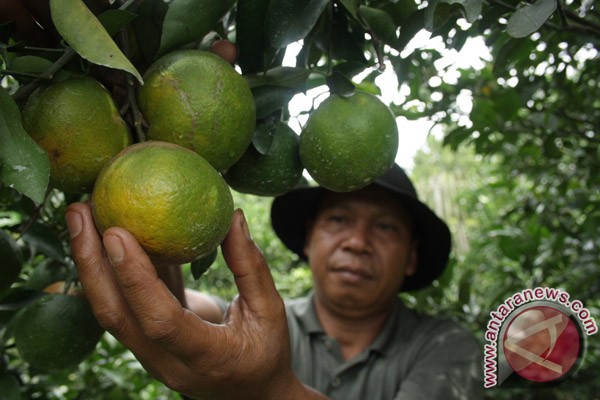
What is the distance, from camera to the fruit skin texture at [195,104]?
2.65 ft

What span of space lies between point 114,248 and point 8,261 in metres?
0.47

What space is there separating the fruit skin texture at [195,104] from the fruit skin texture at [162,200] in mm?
55

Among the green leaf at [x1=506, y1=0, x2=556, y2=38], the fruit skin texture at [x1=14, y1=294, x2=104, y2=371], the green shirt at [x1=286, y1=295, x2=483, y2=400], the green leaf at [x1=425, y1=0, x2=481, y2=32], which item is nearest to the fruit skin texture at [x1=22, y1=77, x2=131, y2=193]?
the fruit skin texture at [x1=14, y1=294, x2=104, y2=371]

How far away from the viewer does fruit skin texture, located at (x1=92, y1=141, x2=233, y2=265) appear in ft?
2.35

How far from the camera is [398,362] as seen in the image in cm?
190

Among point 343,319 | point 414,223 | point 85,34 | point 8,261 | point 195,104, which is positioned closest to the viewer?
point 85,34

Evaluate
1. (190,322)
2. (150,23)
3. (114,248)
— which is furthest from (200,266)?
(150,23)

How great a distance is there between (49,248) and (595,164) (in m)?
1.81

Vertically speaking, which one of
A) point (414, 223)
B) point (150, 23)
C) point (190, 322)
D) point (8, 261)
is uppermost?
point (150, 23)

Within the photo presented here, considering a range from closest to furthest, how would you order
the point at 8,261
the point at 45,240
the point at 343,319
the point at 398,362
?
the point at 8,261 < the point at 45,240 < the point at 398,362 < the point at 343,319

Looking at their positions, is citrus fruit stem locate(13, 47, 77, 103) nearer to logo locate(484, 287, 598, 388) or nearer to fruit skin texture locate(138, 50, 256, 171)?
fruit skin texture locate(138, 50, 256, 171)

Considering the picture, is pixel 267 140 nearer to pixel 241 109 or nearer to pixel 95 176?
pixel 241 109

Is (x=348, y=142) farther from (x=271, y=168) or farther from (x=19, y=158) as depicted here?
(x=19, y=158)

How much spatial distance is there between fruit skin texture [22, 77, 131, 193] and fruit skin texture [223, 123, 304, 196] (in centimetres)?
26
